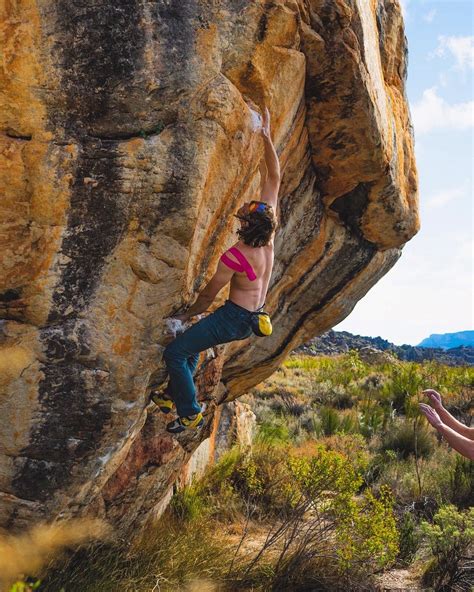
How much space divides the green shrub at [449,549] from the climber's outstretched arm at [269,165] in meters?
3.61

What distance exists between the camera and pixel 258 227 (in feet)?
11.9

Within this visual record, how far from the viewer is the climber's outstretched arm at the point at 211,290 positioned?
3750 millimetres

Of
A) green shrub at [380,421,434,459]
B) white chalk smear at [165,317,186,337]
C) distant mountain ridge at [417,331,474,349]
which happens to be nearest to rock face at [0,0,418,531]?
white chalk smear at [165,317,186,337]


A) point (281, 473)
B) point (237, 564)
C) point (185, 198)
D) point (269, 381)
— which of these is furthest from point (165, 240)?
point (269, 381)

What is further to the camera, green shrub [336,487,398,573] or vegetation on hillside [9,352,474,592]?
green shrub [336,487,398,573]

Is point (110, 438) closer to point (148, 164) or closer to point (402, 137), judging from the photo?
point (148, 164)

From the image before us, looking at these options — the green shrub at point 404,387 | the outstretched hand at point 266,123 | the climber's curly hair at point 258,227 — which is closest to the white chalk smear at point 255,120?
the outstretched hand at point 266,123

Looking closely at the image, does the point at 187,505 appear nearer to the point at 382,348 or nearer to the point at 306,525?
the point at 306,525

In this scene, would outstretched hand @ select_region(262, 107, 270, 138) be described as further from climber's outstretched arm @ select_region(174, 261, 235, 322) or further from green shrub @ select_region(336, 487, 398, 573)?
green shrub @ select_region(336, 487, 398, 573)

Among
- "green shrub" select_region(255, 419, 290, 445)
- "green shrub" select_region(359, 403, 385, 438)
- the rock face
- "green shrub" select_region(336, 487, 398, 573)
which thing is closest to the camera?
the rock face

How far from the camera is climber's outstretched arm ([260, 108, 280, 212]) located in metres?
3.91

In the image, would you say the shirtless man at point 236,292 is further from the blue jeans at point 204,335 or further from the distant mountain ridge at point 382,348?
the distant mountain ridge at point 382,348

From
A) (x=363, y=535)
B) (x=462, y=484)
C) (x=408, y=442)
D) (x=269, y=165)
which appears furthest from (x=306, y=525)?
(x=269, y=165)

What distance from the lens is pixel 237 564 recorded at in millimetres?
5414
